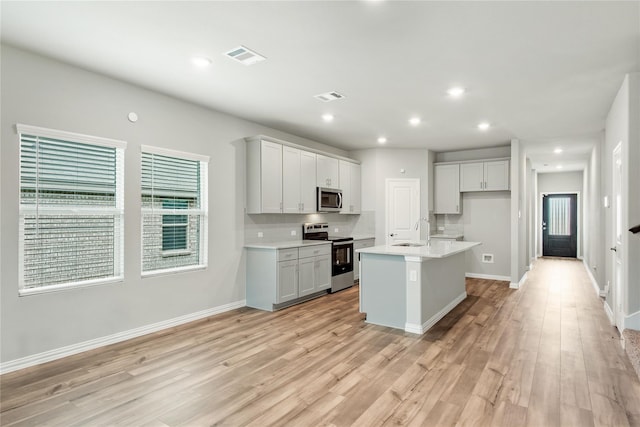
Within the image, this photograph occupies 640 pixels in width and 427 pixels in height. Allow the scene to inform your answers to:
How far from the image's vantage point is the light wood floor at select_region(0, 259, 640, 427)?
2.40 metres

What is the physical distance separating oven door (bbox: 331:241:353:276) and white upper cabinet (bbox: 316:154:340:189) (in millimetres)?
1094

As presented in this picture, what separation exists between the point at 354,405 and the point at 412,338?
5.11ft

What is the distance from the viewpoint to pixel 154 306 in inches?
161

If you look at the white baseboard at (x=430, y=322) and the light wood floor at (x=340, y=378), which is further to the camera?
the white baseboard at (x=430, y=322)

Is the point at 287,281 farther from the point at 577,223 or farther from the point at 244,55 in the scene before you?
the point at 577,223

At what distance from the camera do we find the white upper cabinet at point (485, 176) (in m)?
7.11

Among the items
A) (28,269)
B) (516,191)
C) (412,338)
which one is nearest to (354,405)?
(412,338)

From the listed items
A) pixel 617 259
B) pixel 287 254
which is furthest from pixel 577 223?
pixel 287 254

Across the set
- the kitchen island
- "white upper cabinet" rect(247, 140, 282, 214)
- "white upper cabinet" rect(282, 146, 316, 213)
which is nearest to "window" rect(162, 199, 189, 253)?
"white upper cabinet" rect(247, 140, 282, 214)

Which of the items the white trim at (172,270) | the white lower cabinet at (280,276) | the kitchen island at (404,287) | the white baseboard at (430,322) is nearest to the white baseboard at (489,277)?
the white baseboard at (430,322)

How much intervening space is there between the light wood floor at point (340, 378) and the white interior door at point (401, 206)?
3023mm

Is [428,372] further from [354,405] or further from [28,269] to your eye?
[28,269]

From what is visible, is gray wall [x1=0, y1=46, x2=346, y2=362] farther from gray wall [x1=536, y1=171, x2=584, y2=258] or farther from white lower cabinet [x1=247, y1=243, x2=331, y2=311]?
gray wall [x1=536, y1=171, x2=584, y2=258]

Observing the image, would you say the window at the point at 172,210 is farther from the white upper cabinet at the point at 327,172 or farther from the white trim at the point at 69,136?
the white upper cabinet at the point at 327,172
